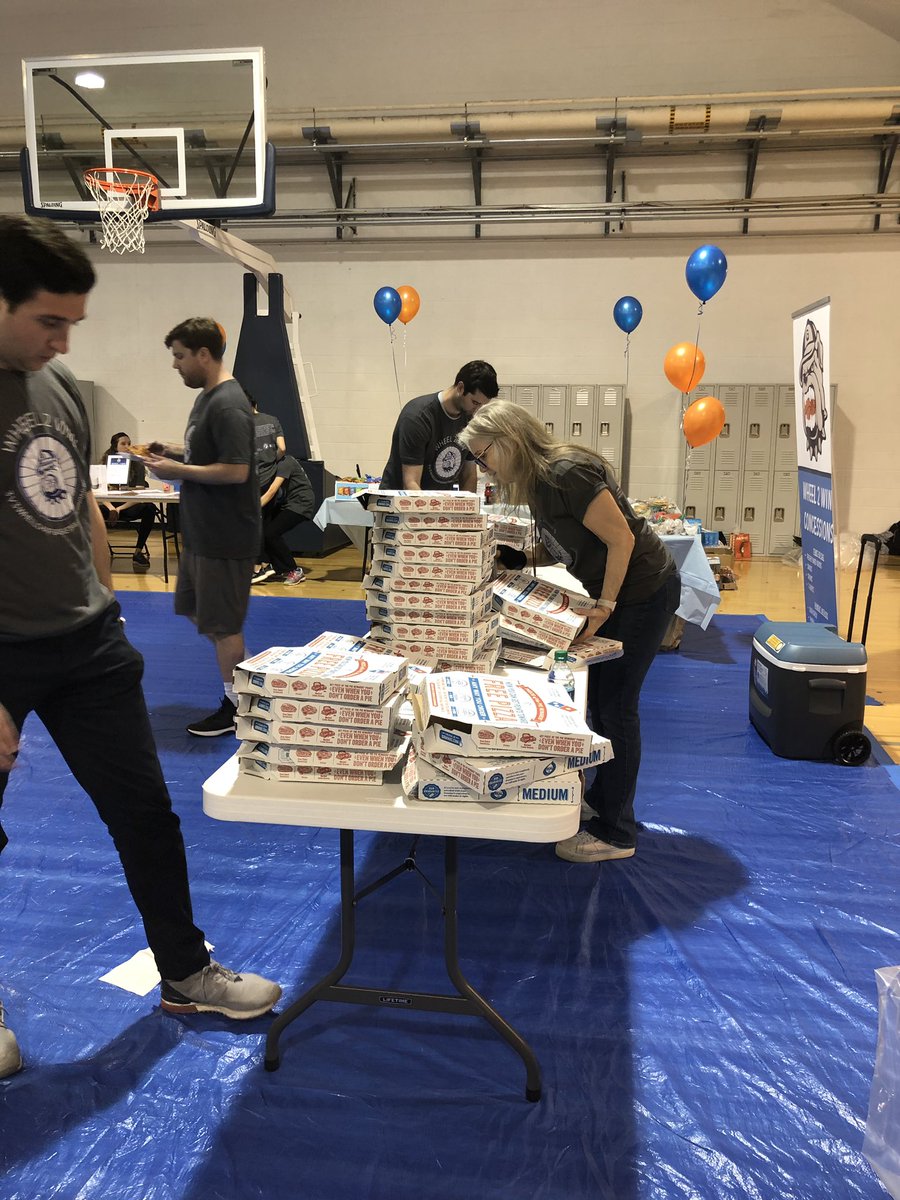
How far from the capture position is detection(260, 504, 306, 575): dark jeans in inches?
264

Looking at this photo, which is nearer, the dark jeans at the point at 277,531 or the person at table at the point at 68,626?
the person at table at the point at 68,626

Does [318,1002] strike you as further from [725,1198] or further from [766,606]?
[766,606]

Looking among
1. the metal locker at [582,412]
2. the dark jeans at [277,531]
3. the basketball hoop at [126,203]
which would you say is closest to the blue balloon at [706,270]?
the metal locker at [582,412]

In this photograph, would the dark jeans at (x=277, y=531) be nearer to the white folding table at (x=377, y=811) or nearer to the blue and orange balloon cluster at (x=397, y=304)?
the blue and orange balloon cluster at (x=397, y=304)

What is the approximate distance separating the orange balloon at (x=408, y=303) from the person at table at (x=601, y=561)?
6.39 m

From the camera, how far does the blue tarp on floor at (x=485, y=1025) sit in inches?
58.2

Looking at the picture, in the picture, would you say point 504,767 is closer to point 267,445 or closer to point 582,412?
point 267,445

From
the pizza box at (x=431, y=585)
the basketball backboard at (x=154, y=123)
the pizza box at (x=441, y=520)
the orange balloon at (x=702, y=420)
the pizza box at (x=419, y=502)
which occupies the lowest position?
the pizza box at (x=431, y=585)

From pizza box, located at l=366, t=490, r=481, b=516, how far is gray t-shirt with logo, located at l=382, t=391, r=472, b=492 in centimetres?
154

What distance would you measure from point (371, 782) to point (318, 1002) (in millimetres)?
732

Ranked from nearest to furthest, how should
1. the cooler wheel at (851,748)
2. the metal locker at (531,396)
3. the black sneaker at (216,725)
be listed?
the cooler wheel at (851,748)
the black sneaker at (216,725)
the metal locker at (531,396)

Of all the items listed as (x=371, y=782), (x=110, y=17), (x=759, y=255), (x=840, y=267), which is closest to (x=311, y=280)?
(x=110, y=17)

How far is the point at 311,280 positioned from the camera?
30.7 ft

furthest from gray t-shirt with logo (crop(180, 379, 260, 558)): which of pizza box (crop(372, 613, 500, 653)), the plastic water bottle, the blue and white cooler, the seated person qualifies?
the seated person
